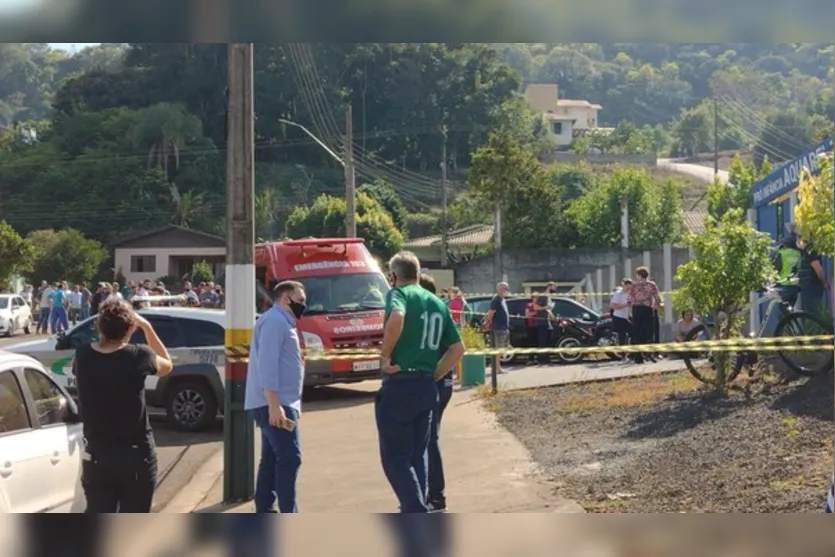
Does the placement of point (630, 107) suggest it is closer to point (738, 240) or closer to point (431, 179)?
point (431, 179)

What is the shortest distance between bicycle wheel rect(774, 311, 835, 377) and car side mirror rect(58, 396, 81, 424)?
8.16 metres

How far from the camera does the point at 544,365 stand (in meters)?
21.4

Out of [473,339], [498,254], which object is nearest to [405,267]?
[473,339]

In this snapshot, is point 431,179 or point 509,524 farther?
point 431,179

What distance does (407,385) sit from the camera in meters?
7.38

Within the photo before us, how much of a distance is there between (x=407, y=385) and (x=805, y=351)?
7.01 metres

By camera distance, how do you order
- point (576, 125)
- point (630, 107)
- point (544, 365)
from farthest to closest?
point (576, 125) → point (630, 107) → point (544, 365)

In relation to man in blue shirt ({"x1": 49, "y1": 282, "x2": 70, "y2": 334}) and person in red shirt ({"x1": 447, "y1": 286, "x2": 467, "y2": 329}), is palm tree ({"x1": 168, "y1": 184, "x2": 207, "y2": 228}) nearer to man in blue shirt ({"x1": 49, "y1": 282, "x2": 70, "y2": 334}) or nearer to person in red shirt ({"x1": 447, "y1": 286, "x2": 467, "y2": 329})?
man in blue shirt ({"x1": 49, "y1": 282, "x2": 70, "y2": 334})

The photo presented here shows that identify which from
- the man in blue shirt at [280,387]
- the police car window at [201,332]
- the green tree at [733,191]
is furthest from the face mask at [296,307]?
the green tree at [733,191]

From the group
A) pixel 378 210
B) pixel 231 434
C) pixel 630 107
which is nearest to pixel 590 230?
pixel 378 210

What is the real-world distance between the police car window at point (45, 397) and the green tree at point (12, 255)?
30.6 m

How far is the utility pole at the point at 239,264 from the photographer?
9.34 meters

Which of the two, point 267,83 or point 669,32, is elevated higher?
point 267,83

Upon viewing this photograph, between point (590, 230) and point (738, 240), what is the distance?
30.4 m
